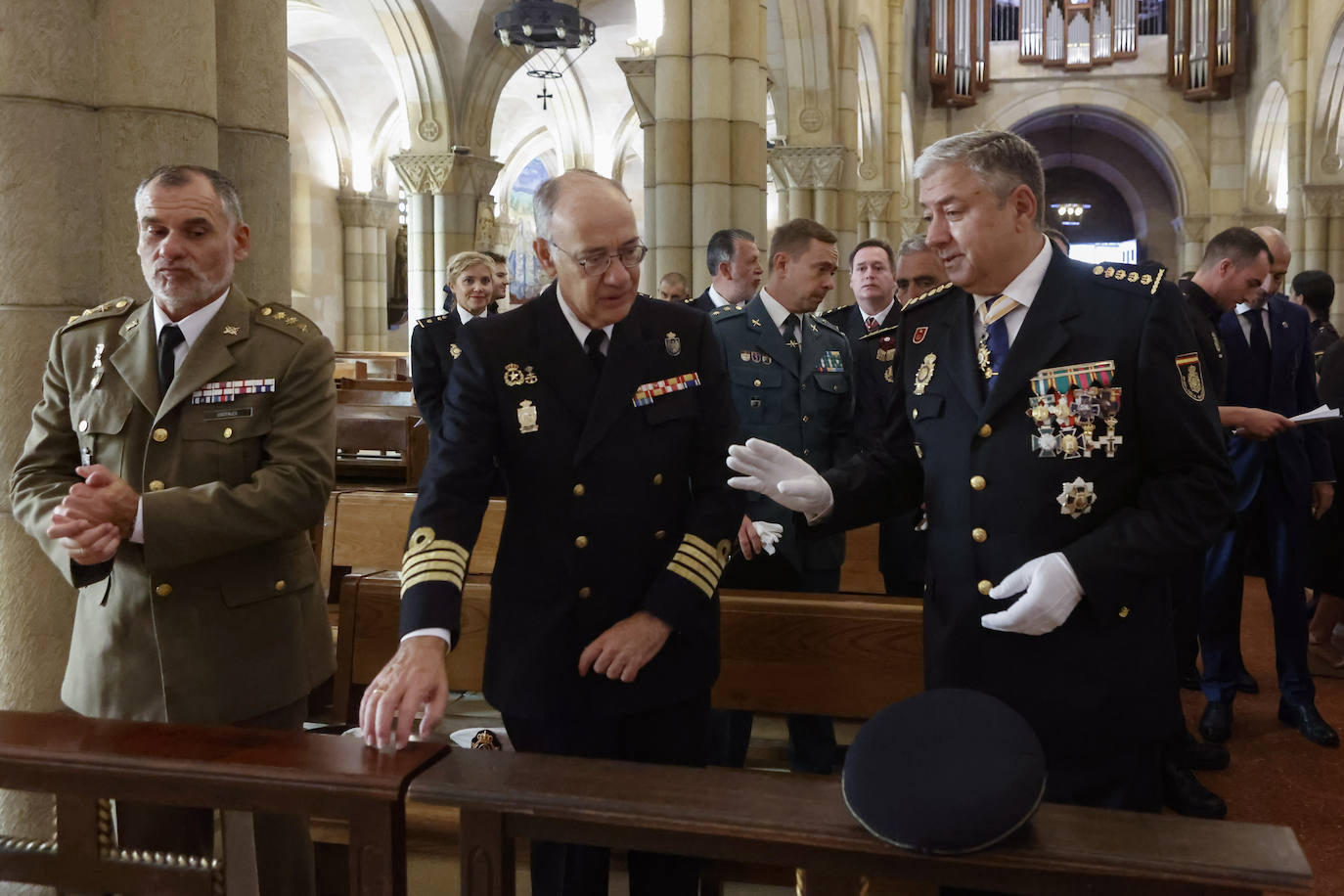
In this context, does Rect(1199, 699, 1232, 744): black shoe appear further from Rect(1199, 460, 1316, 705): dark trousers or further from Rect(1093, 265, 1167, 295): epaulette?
Rect(1093, 265, 1167, 295): epaulette

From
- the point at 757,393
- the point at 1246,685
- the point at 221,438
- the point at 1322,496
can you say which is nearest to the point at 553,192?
the point at 221,438

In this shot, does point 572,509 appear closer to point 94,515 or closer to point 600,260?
point 600,260

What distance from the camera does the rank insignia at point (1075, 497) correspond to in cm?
183

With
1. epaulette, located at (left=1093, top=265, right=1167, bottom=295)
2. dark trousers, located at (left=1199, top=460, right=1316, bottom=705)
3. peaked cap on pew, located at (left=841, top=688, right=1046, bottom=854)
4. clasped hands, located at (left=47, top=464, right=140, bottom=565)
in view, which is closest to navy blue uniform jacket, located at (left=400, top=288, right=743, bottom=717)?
clasped hands, located at (left=47, top=464, right=140, bottom=565)

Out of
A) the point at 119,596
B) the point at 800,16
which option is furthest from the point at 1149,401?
the point at 800,16

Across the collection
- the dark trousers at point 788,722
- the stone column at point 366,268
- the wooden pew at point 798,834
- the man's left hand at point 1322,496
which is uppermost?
the stone column at point 366,268

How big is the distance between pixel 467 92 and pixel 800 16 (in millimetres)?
4268

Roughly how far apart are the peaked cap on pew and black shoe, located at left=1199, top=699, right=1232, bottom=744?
283 centimetres

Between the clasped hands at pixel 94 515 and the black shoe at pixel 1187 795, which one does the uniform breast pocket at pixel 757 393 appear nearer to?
the black shoe at pixel 1187 795

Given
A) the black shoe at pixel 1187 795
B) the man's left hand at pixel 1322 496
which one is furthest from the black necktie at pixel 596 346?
the man's left hand at pixel 1322 496

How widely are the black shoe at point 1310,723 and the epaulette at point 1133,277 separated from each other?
8.39ft

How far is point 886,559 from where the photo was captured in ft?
12.4

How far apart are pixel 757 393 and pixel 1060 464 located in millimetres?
1762

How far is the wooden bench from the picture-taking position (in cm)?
150
